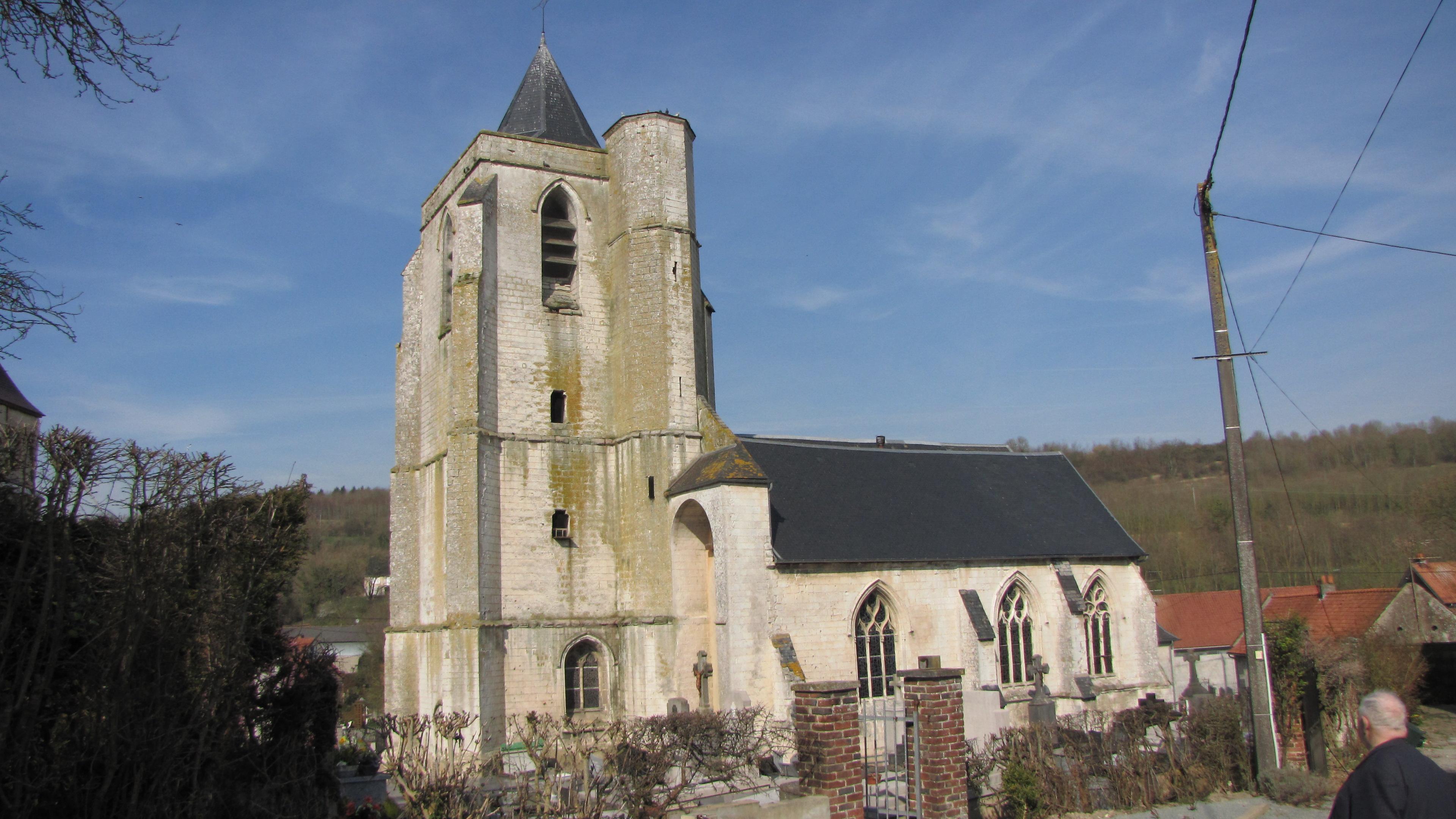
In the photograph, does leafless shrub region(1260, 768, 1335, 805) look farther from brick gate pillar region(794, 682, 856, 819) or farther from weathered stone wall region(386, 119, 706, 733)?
weathered stone wall region(386, 119, 706, 733)

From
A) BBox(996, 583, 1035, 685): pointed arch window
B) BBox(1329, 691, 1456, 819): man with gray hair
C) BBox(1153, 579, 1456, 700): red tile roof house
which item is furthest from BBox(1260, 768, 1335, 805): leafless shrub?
BBox(1153, 579, 1456, 700): red tile roof house

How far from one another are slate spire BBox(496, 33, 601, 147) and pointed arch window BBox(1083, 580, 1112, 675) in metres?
14.2

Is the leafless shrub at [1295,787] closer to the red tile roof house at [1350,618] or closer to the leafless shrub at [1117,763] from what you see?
the leafless shrub at [1117,763]

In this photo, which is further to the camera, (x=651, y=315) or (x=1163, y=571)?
(x=1163, y=571)

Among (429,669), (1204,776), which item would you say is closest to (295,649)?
(429,669)

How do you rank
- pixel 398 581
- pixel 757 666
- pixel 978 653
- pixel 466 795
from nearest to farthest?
pixel 466 795 < pixel 757 666 < pixel 978 653 < pixel 398 581

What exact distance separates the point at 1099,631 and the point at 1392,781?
1782 centimetres

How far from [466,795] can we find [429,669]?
9545mm

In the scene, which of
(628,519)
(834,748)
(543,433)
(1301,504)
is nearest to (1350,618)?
(628,519)

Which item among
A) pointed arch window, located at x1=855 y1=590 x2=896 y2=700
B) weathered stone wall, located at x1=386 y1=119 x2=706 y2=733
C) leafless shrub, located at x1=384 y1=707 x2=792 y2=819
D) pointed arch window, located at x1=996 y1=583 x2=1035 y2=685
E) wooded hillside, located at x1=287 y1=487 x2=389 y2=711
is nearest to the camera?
leafless shrub, located at x1=384 y1=707 x2=792 y2=819

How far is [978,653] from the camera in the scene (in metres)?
18.3

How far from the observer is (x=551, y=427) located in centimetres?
1812

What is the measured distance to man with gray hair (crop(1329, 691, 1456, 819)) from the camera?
440cm

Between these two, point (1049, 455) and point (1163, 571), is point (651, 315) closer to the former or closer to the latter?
point (1049, 455)
